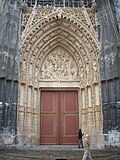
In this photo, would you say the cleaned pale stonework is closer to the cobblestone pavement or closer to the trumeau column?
the trumeau column

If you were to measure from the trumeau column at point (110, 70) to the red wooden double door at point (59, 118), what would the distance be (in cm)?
205

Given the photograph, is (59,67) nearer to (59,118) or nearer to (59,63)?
(59,63)

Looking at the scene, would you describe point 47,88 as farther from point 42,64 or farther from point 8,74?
point 8,74

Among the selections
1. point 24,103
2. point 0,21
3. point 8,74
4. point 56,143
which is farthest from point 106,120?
point 0,21

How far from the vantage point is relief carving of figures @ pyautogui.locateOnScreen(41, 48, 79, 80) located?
42.8 feet

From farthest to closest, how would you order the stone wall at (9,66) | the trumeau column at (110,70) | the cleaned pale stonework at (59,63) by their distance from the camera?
1. the cleaned pale stonework at (59,63)
2. the trumeau column at (110,70)
3. the stone wall at (9,66)

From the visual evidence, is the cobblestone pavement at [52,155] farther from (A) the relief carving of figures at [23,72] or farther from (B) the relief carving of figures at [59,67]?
(B) the relief carving of figures at [59,67]

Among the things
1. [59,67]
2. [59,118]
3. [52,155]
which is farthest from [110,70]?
[52,155]

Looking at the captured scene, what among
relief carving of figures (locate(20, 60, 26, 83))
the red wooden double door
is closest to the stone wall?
relief carving of figures (locate(20, 60, 26, 83))

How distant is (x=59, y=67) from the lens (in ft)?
43.4

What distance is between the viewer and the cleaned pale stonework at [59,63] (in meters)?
11.8

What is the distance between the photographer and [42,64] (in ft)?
43.0

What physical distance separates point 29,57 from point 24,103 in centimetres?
231

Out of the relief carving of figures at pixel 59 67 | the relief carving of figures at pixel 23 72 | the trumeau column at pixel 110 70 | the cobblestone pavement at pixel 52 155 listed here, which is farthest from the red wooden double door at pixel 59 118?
the cobblestone pavement at pixel 52 155
